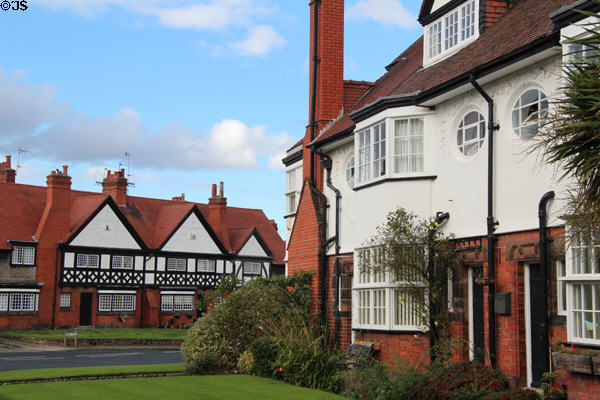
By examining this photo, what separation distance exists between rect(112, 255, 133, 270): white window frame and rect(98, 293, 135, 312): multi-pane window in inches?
73.9

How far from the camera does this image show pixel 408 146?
49.9 ft

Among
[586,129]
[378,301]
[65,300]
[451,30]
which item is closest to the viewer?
[586,129]

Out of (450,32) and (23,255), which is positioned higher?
(450,32)

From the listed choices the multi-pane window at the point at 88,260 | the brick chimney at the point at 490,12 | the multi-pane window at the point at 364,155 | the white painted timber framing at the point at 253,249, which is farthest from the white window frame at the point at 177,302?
the brick chimney at the point at 490,12

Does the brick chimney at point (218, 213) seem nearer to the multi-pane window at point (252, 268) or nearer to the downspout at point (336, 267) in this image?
the multi-pane window at point (252, 268)

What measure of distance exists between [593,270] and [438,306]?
4418 mm

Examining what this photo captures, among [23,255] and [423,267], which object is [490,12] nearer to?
[423,267]

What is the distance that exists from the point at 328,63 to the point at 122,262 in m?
30.7

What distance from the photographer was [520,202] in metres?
12.2

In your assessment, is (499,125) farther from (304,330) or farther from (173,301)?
(173,301)

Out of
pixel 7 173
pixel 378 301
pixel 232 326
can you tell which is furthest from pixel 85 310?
pixel 378 301

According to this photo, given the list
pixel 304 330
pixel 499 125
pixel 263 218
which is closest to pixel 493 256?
pixel 499 125

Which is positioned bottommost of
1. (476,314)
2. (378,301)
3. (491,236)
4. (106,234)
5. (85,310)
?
Result: (85,310)

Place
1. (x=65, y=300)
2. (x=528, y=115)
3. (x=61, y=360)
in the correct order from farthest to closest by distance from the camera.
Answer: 1. (x=65, y=300)
2. (x=61, y=360)
3. (x=528, y=115)
